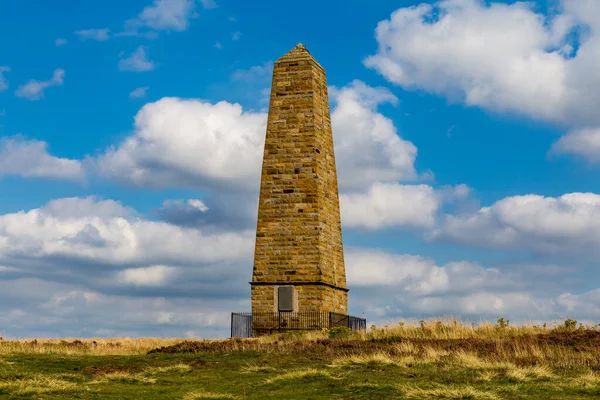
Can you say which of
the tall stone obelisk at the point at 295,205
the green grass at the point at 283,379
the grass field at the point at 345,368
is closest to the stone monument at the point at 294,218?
the tall stone obelisk at the point at 295,205

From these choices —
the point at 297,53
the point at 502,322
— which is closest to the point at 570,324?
the point at 502,322

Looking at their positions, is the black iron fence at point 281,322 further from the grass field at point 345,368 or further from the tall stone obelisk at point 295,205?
the grass field at point 345,368

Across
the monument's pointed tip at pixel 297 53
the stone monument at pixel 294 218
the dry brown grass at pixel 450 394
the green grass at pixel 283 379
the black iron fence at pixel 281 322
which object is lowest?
the dry brown grass at pixel 450 394

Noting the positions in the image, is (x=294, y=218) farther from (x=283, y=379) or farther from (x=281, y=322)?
(x=283, y=379)

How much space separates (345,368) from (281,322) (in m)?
18.2

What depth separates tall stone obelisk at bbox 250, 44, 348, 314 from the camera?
39.9 m

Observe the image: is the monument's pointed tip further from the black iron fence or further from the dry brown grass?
the dry brown grass

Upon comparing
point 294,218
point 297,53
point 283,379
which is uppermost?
point 297,53

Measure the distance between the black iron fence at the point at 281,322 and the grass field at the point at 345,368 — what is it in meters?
7.46

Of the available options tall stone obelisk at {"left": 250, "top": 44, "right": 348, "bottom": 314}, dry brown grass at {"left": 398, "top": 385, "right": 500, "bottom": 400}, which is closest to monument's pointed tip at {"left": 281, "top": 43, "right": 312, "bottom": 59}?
→ tall stone obelisk at {"left": 250, "top": 44, "right": 348, "bottom": 314}

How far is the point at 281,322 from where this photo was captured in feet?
131

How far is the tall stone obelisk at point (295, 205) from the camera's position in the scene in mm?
39906

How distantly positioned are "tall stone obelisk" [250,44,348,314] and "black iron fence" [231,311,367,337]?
1.27 feet

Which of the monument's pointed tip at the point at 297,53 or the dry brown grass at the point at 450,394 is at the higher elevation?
the monument's pointed tip at the point at 297,53
